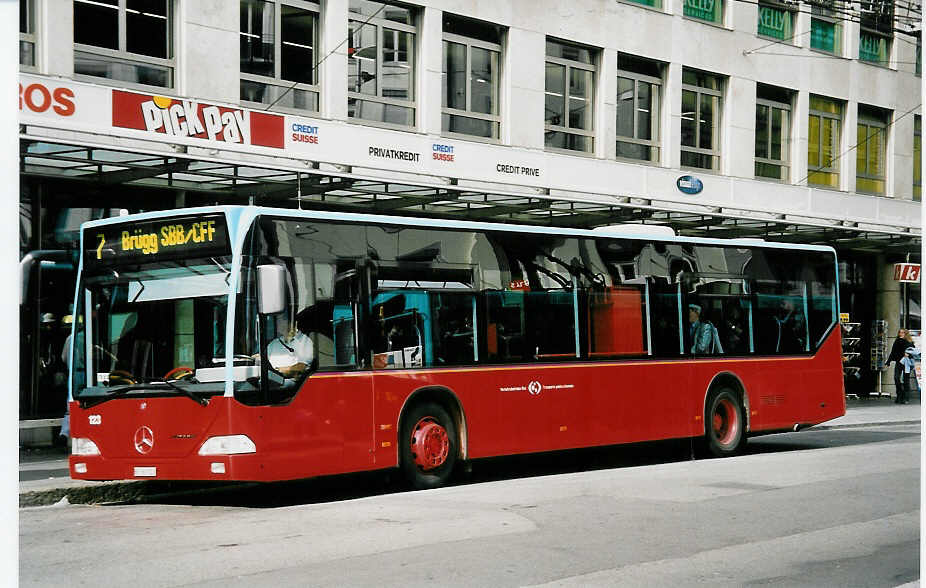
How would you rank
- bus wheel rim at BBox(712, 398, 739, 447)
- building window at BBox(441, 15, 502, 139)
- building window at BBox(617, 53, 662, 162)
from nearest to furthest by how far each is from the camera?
bus wheel rim at BBox(712, 398, 739, 447), building window at BBox(441, 15, 502, 139), building window at BBox(617, 53, 662, 162)

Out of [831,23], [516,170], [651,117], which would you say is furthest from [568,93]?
[831,23]

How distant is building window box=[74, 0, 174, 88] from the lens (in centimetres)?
1717

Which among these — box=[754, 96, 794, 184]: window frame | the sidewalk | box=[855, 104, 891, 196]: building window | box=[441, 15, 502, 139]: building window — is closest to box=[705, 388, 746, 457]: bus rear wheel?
the sidewalk

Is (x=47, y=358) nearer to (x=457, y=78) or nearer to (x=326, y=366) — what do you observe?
(x=326, y=366)

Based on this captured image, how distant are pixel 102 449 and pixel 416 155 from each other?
33.7 ft

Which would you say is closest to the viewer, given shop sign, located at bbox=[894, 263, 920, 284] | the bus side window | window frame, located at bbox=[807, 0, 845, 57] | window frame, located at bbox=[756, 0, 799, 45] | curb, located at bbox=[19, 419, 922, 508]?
curb, located at bbox=[19, 419, 922, 508]

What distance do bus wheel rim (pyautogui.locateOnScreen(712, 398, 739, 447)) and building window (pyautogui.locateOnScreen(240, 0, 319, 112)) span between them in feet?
26.2

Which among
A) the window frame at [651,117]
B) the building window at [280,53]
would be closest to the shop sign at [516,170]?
the window frame at [651,117]

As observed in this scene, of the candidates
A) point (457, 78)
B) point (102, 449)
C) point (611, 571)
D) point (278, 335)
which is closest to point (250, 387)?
point (278, 335)

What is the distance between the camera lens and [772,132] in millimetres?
29859

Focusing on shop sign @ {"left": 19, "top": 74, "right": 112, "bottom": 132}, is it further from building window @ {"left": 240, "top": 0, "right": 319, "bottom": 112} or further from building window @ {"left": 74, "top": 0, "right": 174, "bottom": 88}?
building window @ {"left": 240, "top": 0, "right": 319, "bottom": 112}

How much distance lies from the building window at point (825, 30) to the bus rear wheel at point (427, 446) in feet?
67.5

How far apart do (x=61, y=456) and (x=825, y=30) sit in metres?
22.5

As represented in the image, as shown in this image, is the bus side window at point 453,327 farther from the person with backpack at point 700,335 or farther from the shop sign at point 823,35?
the shop sign at point 823,35
